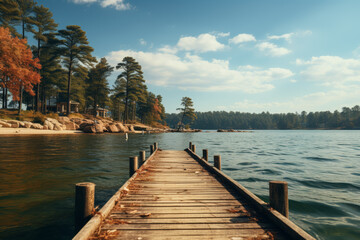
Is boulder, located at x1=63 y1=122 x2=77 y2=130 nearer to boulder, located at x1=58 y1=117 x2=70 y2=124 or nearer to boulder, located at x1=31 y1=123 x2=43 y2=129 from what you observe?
boulder, located at x1=58 y1=117 x2=70 y2=124

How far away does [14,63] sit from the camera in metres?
28.9

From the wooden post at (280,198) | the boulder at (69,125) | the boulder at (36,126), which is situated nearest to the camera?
the wooden post at (280,198)


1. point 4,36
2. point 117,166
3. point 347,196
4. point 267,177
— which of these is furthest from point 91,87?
point 347,196

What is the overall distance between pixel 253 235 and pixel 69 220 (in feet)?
14.5

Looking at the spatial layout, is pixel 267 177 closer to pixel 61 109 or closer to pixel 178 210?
pixel 178 210

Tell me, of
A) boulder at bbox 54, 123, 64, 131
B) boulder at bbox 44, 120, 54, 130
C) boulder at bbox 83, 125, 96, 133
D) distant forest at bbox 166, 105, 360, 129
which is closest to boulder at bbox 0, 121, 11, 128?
boulder at bbox 44, 120, 54, 130

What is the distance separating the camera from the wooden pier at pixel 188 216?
10.6ft

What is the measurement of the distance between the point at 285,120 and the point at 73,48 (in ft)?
517

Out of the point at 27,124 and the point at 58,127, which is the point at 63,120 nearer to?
the point at 58,127

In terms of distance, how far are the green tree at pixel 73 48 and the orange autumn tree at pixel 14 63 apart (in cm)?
854

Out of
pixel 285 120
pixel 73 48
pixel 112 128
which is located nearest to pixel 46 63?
pixel 73 48

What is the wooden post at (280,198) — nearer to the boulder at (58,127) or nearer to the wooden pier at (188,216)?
the wooden pier at (188,216)

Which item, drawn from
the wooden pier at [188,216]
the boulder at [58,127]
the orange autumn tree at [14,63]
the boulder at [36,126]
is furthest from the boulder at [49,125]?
the wooden pier at [188,216]

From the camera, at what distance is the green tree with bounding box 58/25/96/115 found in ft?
128
